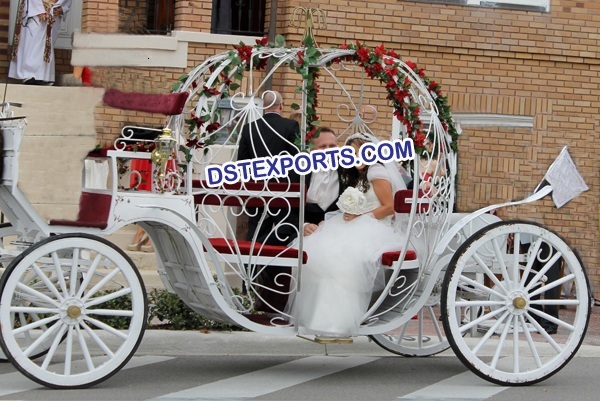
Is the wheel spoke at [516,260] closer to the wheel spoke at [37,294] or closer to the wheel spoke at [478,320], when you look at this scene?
the wheel spoke at [478,320]

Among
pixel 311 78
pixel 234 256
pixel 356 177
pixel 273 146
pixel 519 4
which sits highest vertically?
pixel 519 4

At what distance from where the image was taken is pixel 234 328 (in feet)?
36.8

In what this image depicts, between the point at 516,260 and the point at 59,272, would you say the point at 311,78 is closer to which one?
the point at 516,260

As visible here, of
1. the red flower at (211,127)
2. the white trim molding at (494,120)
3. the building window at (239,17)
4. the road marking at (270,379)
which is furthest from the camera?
the building window at (239,17)

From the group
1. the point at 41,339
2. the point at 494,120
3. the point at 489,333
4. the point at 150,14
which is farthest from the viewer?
the point at 150,14

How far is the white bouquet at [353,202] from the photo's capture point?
32.0 feet

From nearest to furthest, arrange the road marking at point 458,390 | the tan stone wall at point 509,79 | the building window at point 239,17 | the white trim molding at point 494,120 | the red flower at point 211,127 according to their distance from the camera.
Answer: the road marking at point 458,390, the red flower at point 211,127, the tan stone wall at point 509,79, the white trim molding at point 494,120, the building window at point 239,17

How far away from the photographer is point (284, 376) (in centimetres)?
946

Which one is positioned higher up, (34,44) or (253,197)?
(34,44)

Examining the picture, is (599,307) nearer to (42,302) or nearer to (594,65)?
(594,65)

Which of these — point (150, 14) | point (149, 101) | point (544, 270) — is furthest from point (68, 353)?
point (150, 14)

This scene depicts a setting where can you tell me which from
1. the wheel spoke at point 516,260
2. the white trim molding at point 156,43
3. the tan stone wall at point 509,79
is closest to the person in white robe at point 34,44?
the white trim molding at point 156,43

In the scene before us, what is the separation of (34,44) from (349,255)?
280 inches

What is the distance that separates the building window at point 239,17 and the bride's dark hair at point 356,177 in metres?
6.73
